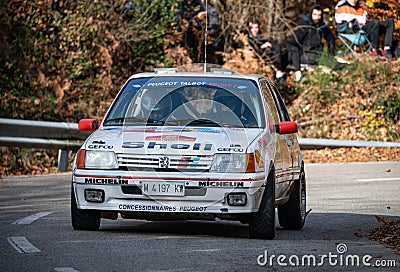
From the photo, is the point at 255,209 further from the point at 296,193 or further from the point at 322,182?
the point at 322,182

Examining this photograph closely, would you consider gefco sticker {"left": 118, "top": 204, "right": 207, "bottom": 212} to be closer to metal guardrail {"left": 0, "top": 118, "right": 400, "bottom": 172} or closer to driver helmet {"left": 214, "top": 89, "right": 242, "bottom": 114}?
driver helmet {"left": 214, "top": 89, "right": 242, "bottom": 114}

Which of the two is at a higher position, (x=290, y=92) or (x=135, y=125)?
(x=135, y=125)

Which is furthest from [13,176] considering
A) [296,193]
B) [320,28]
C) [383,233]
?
[320,28]

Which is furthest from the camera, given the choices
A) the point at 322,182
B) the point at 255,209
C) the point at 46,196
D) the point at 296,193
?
the point at 322,182

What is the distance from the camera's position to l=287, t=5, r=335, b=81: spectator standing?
84.1ft

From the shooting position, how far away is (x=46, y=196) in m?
14.4

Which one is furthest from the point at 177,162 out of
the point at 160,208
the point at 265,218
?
the point at 265,218

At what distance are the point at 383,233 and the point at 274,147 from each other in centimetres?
146

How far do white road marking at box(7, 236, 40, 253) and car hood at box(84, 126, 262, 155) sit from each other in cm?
114

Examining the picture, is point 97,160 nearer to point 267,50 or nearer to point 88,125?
point 88,125

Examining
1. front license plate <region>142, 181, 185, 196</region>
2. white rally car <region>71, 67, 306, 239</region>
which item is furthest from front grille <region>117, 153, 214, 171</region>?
front license plate <region>142, 181, 185, 196</region>

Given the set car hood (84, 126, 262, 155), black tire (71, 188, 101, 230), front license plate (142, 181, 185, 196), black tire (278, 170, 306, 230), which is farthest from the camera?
black tire (278, 170, 306, 230)

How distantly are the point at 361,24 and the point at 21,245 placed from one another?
18554 millimetres

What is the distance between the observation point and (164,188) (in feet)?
30.8
